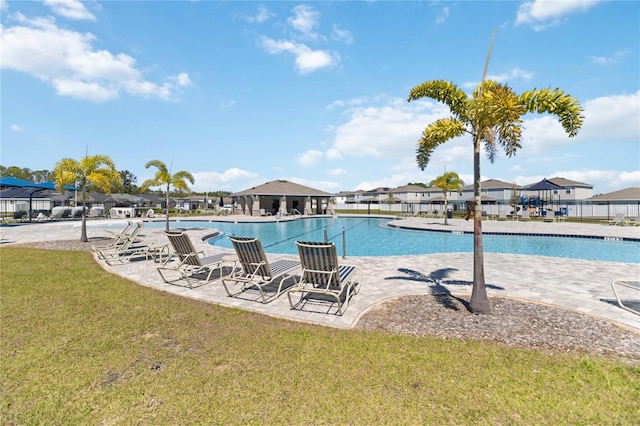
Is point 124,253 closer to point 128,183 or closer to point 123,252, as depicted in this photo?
point 123,252

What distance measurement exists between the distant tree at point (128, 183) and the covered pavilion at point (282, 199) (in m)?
43.4

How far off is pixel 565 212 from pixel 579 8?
37.9 metres

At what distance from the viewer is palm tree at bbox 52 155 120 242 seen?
13438 mm

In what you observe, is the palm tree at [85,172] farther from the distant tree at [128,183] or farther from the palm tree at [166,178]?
the distant tree at [128,183]

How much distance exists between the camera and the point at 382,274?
7.98 meters

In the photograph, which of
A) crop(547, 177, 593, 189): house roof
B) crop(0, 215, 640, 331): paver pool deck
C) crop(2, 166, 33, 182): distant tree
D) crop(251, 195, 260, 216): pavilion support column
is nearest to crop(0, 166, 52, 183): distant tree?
crop(2, 166, 33, 182): distant tree

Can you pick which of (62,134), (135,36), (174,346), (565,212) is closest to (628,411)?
(174,346)

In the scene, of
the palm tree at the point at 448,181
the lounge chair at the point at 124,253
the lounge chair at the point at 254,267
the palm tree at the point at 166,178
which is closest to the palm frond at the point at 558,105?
the lounge chair at the point at 254,267

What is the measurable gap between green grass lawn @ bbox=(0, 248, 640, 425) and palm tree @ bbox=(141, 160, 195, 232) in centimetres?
1631

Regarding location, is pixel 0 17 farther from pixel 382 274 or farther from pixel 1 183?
pixel 1 183

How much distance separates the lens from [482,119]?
4887mm

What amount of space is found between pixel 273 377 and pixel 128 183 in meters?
109

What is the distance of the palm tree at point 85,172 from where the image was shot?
44.1 feet

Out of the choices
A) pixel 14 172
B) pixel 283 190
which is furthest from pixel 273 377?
pixel 14 172
